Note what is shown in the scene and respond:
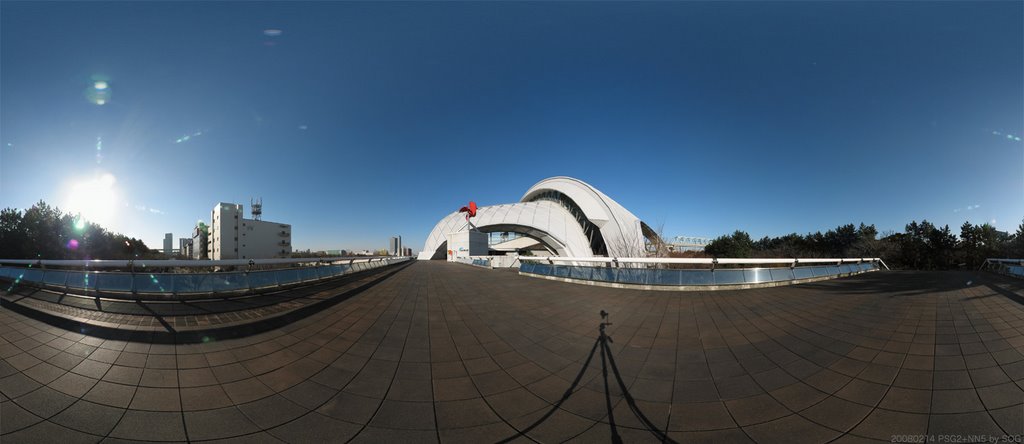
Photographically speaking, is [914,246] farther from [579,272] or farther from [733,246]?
[579,272]

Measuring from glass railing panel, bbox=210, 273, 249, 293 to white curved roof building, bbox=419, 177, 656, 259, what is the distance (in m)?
28.2

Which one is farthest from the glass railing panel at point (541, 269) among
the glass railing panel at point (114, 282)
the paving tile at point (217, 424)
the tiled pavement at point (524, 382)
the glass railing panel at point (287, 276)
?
the paving tile at point (217, 424)

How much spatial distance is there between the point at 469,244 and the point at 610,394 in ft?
88.4

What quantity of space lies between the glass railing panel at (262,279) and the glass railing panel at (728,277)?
31.3ft

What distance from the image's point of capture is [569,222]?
36375mm

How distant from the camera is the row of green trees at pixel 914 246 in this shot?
25.9 m

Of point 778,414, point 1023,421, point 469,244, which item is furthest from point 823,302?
point 469,244

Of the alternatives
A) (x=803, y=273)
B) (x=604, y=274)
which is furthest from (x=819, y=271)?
(x=604, y=274)

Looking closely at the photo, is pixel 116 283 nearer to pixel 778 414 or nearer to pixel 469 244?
pixel 778 414

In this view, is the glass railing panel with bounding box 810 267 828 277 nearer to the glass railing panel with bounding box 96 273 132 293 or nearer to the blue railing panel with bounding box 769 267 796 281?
the blue railing panel with bounding box 769 267 796 281

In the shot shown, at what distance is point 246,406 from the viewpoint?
2.13 m

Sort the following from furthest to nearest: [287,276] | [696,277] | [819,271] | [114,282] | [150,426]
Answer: [819,271]
[696,277]
[287,276]
[114,282]
[150,426]

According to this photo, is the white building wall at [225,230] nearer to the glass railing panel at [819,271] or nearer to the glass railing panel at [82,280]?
the glass railing panel at [82,280]

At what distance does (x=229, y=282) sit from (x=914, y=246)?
44.7 m
